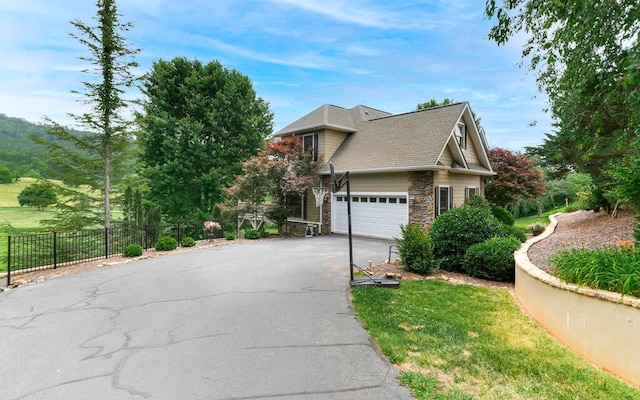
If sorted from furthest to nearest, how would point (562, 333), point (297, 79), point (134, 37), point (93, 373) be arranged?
point (297, 79)
point (134, 37)
point (562, 333)
point (93, 373)

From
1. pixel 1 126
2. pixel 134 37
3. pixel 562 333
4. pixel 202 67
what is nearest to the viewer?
pixel 562 333

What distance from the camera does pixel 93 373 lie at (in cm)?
327

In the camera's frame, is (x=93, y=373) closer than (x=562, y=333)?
Yes

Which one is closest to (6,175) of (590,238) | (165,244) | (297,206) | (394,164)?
(165,244)

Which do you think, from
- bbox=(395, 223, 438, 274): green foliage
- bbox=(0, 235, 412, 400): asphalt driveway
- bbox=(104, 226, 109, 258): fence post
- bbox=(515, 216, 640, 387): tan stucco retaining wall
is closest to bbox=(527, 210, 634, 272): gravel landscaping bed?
bbox=(515, 216, 640, 387): tan stucco retaining wall

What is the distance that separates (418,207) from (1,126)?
247 feet

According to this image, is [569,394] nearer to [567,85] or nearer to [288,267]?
[288,267]

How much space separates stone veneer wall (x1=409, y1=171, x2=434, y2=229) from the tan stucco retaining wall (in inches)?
313

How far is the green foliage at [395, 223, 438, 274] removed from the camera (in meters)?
7.67

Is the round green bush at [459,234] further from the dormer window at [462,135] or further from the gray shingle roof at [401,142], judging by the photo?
the dormer window at [462,135]

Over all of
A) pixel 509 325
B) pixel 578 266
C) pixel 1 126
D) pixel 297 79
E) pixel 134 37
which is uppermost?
pixel 1 126

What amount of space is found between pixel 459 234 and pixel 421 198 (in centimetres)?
480

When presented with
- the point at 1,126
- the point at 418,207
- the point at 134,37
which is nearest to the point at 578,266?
the point at 418,207

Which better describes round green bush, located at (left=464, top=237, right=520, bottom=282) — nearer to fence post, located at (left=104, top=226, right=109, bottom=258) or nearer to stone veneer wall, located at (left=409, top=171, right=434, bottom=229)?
stone veneer wall, located at (left=409, top=171, right=434, bottom=229)
